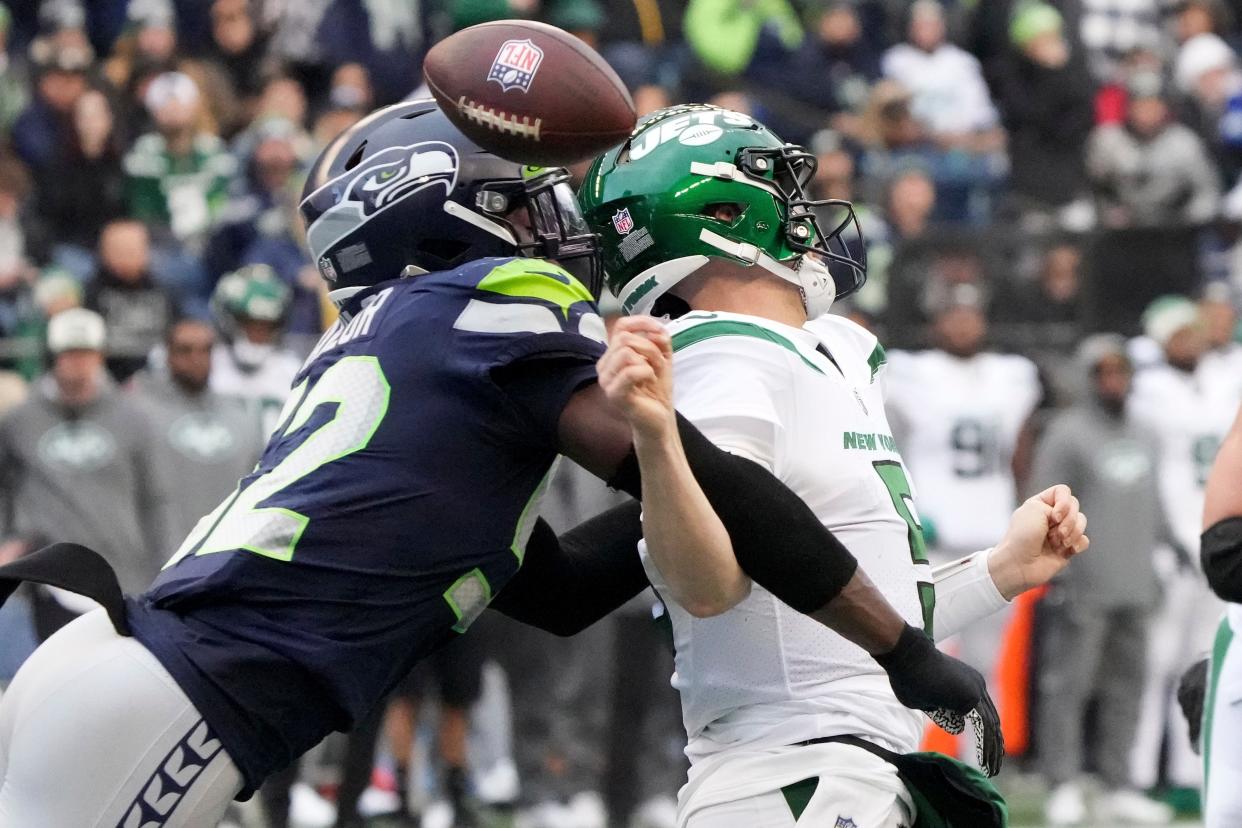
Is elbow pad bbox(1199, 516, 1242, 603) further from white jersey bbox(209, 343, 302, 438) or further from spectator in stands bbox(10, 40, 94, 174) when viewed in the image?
spectator in stands bbox(10, 40, 94, 174)

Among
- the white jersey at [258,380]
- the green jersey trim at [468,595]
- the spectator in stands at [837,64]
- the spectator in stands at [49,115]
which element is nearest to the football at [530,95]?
the green jersey trim at [468,595]

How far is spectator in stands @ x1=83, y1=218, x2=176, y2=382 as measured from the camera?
9047mm

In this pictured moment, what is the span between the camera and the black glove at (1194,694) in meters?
4.57

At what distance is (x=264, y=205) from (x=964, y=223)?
4194mm

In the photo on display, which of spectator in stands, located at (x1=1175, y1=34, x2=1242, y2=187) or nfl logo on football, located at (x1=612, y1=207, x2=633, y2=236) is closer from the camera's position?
nfl logo on football, located at (x1=612, y1=207, x2=633, y2=236)

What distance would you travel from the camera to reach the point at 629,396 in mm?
2924

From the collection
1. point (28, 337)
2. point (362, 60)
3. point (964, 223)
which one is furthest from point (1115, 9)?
point (28, 337)

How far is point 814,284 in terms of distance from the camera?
12.1ft

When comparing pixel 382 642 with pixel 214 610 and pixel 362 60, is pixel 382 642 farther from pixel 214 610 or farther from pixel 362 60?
pixel 362 60

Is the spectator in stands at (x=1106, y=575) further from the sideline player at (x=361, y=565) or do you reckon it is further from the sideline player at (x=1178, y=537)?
the sideline player at (x=361, y=565)

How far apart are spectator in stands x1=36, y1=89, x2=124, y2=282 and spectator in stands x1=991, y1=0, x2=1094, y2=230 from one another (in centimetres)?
544

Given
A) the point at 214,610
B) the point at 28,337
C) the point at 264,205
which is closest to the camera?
the point at 214,610

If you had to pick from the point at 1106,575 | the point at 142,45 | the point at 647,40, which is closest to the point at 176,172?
the point at 142,45

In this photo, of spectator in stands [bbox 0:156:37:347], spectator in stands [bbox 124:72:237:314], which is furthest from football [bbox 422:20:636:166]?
spectator in stands [bbox 124:72:237:314]
